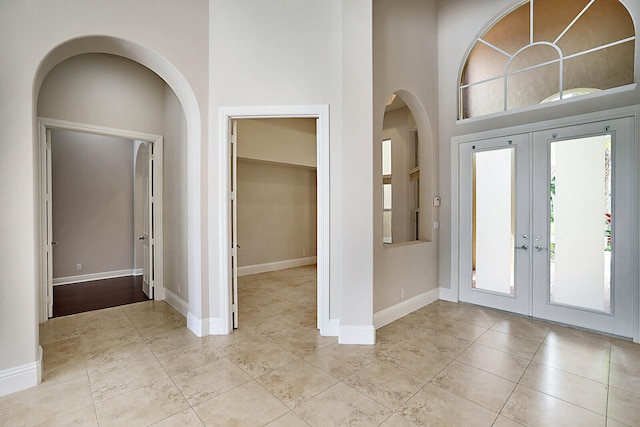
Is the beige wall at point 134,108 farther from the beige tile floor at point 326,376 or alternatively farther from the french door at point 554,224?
the french door at point 554,224

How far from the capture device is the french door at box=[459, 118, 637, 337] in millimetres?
3131

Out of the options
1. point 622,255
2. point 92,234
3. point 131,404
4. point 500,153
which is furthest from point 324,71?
point 92,234

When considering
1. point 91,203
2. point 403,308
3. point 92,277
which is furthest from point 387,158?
point 92,277

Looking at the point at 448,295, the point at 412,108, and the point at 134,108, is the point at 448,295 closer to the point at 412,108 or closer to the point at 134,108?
the point at 412,108

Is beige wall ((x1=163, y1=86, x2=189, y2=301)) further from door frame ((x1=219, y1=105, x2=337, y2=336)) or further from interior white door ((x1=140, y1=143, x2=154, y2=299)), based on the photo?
door frame ((x1=219, y1=105, x2=337, y2=336))

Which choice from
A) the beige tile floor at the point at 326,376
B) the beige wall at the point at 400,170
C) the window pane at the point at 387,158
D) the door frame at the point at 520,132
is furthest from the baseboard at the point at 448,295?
the window pane at the point at 387,158

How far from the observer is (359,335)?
304 cm

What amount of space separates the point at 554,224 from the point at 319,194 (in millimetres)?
2880

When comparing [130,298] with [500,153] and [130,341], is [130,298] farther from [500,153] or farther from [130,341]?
[500,153]

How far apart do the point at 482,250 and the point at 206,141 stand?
3.91 meters

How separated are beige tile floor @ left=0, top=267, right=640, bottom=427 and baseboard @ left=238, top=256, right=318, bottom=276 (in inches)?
100

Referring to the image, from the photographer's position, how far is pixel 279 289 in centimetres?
514

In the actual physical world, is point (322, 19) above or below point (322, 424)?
above

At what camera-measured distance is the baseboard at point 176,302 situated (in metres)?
3.83
